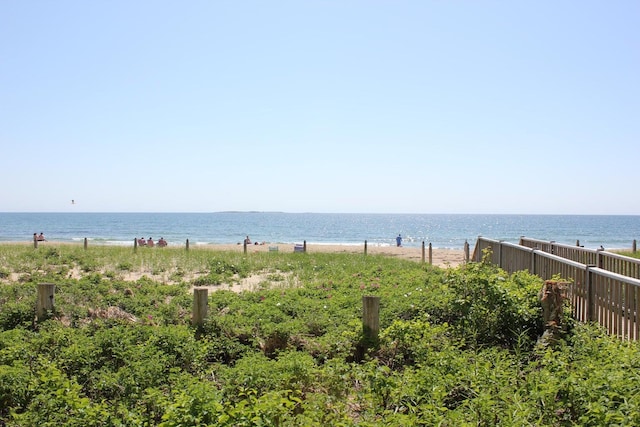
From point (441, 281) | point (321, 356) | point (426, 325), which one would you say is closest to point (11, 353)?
point (321, 356)

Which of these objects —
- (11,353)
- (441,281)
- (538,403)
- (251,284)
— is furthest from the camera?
(251,284)

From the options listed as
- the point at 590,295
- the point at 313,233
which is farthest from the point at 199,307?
the point at 313,233

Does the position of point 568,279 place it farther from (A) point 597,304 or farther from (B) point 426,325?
(B) point 426,325

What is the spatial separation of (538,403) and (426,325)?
9.68 feet

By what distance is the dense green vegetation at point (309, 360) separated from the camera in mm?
4887

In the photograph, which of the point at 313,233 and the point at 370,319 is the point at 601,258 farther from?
the point at 313,233

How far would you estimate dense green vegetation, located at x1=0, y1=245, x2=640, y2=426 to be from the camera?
489 centimetres

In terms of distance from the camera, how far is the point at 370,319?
846cm

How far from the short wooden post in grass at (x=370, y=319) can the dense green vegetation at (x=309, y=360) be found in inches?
5.4

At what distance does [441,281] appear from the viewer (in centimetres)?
1162

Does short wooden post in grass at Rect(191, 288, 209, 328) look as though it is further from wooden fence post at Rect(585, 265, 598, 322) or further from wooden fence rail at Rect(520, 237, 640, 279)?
wooden fence rail at Rect(520, 237, 640, 279)

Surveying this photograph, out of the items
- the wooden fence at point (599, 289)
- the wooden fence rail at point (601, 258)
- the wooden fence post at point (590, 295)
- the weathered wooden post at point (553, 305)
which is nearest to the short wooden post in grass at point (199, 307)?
the weathered wooden post at point (553, 305)

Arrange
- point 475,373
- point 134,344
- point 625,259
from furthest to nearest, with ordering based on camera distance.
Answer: point 625,259
point 134,344
point 475,373

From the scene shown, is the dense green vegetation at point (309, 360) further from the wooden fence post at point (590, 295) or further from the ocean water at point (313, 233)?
the ocean water at point (313, 233)
